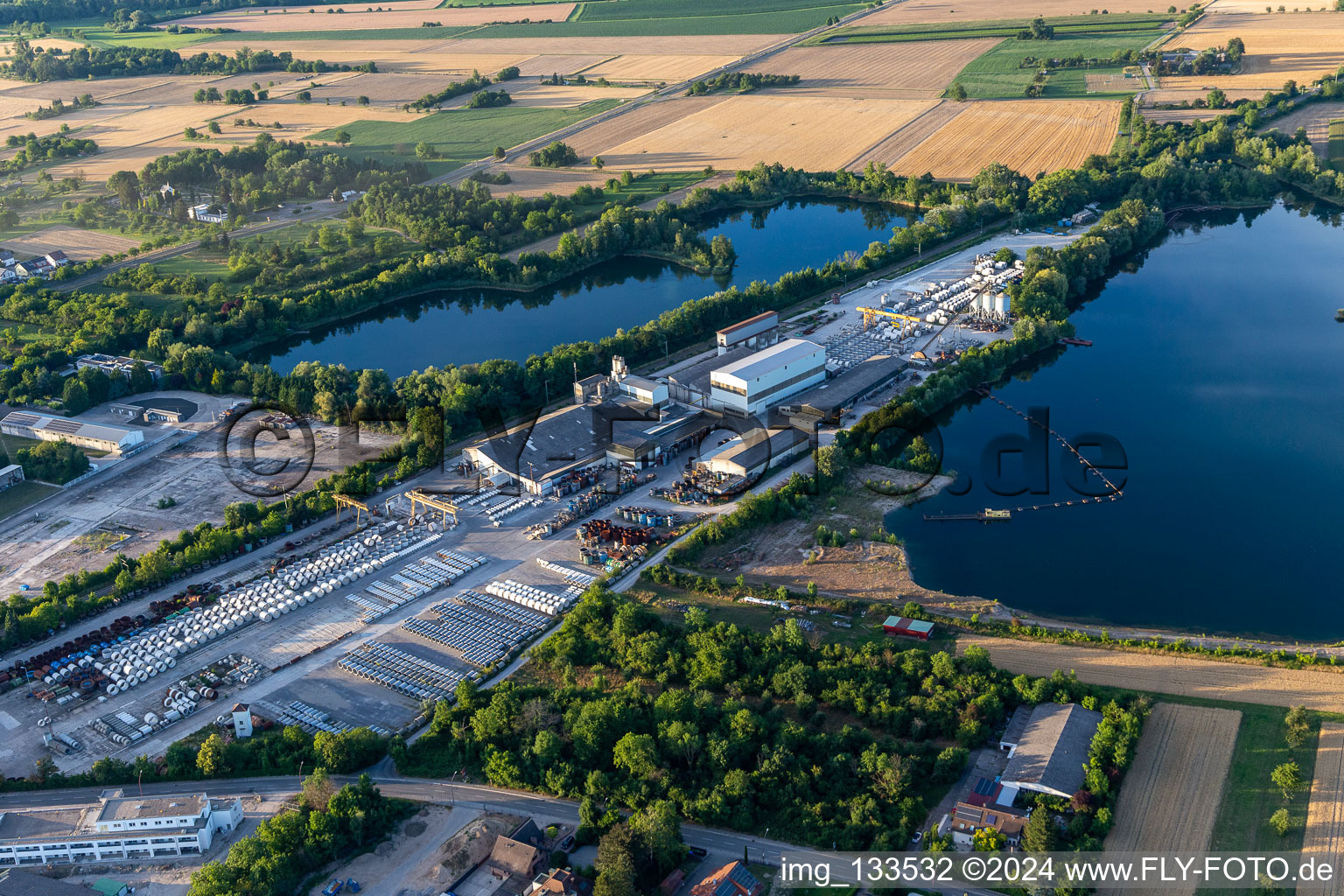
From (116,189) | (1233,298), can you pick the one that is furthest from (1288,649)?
(116,189)

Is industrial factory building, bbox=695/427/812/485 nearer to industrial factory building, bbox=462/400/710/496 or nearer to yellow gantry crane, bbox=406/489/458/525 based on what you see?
industrial factory building, bbox=462/400/710/496

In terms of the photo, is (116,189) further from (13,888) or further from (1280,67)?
(1280,67)

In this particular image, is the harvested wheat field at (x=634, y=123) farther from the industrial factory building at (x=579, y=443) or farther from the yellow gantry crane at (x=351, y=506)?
the yellow gantry crane at (x=351, y=506)

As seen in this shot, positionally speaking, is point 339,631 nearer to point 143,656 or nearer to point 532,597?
point 143,656

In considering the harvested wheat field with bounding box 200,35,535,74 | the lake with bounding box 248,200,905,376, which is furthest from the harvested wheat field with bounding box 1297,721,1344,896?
the harvested wheat field with bounding box 200,35,535,74

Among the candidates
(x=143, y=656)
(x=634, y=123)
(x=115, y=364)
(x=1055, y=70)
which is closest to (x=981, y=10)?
(x=1055, y=70)

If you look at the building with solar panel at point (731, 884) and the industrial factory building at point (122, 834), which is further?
the industrial factory building at point (122, 834)

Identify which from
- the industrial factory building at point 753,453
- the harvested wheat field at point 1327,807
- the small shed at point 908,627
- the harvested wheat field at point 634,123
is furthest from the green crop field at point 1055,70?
the harvested wheat field at point 1327,807
